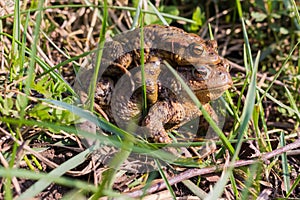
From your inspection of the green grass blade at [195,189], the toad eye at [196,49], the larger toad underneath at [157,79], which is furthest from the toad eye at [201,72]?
the green grass blade at [195,189]

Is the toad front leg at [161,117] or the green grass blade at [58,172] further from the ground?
the toad front leg at [161,117]

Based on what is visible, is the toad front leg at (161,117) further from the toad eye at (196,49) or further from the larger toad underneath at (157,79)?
the toad eye at (196,49)

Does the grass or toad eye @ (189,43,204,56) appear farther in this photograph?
toad eye @ (189,43,204,56)

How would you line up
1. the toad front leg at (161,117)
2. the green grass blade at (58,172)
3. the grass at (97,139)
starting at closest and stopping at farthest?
the green grass blade at (58,172), the grass at (97,139), the toad front leg at (161,117)

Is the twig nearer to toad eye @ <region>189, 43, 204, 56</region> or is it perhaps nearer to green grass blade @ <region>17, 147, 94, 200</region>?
green grass blade @ <region>17, 147, 94, 200</region>

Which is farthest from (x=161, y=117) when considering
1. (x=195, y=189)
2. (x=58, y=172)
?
(x=58, y=172)

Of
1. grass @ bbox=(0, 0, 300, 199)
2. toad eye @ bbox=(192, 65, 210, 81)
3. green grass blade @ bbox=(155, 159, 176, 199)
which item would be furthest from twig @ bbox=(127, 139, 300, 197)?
toad eye @ bbox=(192, 65, 210, 81)

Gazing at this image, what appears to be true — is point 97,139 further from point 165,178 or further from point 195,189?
point 195,189
